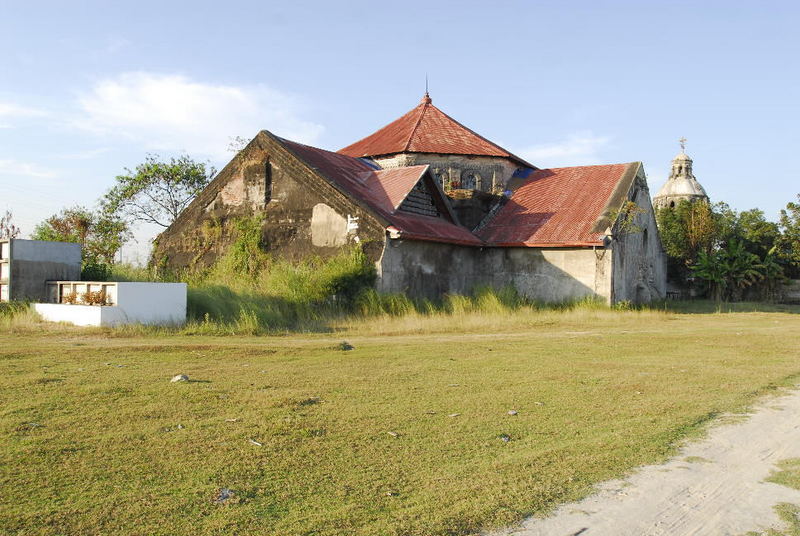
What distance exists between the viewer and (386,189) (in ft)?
71.2

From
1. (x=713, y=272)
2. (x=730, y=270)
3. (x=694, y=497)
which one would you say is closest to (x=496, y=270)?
(x=713, y=272)

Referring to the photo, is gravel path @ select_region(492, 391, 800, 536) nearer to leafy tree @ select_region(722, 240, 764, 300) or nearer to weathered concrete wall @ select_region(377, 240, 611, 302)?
weathered concrete wall @ select_region(377, 240, 611, 302)

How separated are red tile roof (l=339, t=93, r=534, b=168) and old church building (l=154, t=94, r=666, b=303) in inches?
3.3

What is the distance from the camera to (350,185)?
20859 millimetres

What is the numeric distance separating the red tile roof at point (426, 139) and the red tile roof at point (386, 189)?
10.4 ft

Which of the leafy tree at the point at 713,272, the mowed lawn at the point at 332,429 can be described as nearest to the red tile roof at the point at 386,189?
the mowed lawn at the point at 332,429

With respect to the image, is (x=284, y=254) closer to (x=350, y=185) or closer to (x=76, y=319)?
(x=350, y=185)

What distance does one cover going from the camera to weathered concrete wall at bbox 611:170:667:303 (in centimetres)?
2253

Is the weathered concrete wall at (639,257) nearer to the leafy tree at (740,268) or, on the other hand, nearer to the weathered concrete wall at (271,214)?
the leafy tree at (740,268)

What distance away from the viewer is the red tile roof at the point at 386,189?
781 inches

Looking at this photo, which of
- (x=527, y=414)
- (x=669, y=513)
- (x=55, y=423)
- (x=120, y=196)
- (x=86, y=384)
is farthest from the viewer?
(x=120, y=196)

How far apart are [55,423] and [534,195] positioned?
70.9ft

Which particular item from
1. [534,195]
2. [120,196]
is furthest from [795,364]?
[120,196]

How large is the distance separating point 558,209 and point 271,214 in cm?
959
